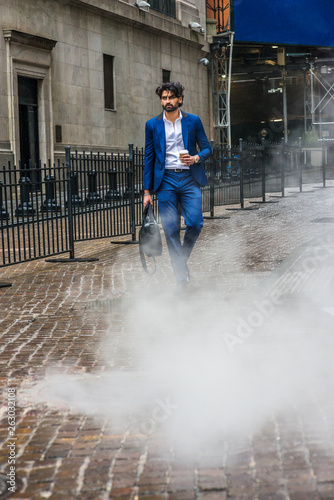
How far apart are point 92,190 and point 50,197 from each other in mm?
1163

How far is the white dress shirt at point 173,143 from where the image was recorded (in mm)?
6757

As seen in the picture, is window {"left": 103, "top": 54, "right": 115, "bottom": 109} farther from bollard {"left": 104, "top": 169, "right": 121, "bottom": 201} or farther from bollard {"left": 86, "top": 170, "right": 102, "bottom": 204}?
bollard {"left": 86, "top": 170, "right": 102, "bottom": 204}

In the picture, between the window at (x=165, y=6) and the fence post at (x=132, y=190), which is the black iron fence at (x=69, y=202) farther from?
the window at (x=165, y=6)

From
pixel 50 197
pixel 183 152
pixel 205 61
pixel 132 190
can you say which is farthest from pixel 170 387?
pixel 205 61

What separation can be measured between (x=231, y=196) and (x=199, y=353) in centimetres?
1357

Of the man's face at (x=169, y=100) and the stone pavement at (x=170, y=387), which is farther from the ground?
the man's face at (x=169, y=100)

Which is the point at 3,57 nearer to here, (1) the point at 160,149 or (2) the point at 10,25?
(2) the point at 10,25

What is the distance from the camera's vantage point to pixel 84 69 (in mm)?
22344

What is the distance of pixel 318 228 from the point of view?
1234 cm

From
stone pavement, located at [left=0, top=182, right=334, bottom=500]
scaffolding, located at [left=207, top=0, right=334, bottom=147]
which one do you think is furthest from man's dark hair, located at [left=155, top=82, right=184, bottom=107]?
scaffolding, located at [left=207, top=0, right=334, bottom=147]

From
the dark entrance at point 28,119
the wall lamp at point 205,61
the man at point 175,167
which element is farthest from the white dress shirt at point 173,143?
the wall lamp at point 205,61

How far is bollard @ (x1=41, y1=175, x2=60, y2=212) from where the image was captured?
922 cm

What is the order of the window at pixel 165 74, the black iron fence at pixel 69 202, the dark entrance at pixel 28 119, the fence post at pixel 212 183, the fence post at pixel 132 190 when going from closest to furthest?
1. the black iron fence at pixel 69 202
2. the fence post at pixel 132 190
3. the fence post at pixel 212 183
4. the dark entrance at pixel 28 119
5. the window at pixel 165 74

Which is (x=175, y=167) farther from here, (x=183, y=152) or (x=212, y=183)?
(x=212, y=183)
